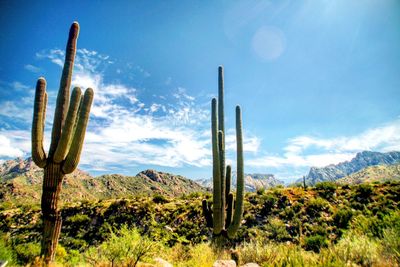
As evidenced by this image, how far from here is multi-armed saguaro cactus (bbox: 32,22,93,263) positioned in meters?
6.82

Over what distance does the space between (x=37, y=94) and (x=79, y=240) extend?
12798mm

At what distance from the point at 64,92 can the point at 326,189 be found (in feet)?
71.9

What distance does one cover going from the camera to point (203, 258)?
731cm

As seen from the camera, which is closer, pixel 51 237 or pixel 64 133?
pixel 51 237

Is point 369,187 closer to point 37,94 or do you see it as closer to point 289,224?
point 289,224

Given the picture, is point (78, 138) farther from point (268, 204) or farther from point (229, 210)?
point (268, 204)

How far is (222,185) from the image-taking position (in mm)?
11258

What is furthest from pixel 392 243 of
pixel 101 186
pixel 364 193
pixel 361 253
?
pixel 101 186

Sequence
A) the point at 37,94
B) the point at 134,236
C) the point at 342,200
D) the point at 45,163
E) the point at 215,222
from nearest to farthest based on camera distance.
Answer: the point at 134,236
the point at 45,163
the point at 37,94
the point at 215,222
the point at 342,200

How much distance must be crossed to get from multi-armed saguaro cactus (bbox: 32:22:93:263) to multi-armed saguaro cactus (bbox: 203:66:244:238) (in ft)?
19.6

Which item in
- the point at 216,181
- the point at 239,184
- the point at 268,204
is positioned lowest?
the point at 268,204

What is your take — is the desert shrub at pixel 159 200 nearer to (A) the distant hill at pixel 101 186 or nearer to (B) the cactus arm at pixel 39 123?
(B) the cactus arm at pixel 39 123

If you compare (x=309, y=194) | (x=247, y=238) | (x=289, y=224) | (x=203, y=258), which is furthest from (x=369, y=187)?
(x=203, y=258)

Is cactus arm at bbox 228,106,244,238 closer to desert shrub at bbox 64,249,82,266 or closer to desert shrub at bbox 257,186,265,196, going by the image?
desert shrub at bbox 64,249,82,266
